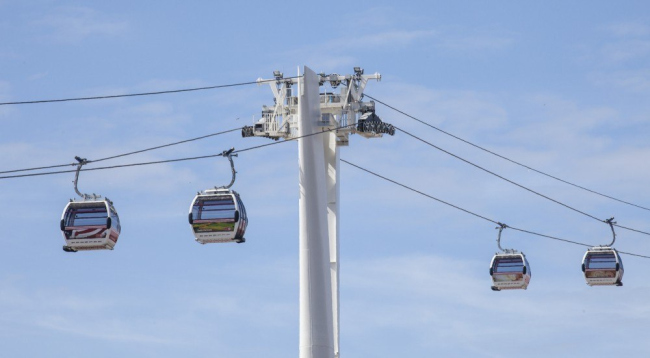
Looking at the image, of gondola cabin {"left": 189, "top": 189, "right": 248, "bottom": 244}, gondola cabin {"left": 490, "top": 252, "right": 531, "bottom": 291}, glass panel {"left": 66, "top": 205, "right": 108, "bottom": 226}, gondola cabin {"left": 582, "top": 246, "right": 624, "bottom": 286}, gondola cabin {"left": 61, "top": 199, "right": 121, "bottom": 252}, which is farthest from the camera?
gondola cabin {"left": 582, "top": 246, "right": 624, "bottom": 286}

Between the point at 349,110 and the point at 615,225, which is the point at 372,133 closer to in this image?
the point at 349,110

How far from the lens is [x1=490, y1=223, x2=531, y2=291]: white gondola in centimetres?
7806

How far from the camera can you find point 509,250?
3088 inches

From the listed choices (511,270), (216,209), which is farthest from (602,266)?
(216,209)

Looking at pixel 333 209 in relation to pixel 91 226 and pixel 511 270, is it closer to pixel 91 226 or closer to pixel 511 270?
pixel 511 270

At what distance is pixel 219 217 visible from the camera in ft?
221

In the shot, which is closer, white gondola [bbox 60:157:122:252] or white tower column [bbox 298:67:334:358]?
white gondola [bbox 60:157:122:252]

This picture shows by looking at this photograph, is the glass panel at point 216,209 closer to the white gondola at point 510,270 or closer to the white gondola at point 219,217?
the white gondola at point 219,217

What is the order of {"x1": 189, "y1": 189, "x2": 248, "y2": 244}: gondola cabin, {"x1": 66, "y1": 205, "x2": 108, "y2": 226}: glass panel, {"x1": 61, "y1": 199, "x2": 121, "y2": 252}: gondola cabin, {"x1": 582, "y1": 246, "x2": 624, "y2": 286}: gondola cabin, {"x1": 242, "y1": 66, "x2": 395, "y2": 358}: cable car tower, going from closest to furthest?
{"x1": 61, "y1": 199, "x2": 121, "y2": 252}: gondola cabin < {"x1": 66, "y1": 205, "x2": 108, "y2": 226}: glass panel < {"x1": 189, "y1": 189, "x2": 248, "y2": 244}: gondola cabin < {"x1": 242, "y1": 66, "x2": 395, "y2": 358}: cable car tower < {"x1": 582, "y1": 246, "x2": 624, "y2": 286}: gondola cabin

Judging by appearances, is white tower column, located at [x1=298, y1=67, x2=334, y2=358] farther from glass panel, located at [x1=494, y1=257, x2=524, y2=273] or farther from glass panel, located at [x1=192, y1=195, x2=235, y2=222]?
glass panel, located at [x1=494, y1=257, x2=524, y2=273]

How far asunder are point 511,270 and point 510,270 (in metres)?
0.03

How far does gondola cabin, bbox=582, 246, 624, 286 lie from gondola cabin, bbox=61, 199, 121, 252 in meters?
20.5

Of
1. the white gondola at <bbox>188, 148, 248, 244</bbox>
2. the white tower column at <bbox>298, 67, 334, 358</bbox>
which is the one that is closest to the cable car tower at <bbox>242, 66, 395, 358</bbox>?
the white tower column at <bbox>298, 67, 334, 358</bbox>

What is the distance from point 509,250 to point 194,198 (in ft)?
48.7
